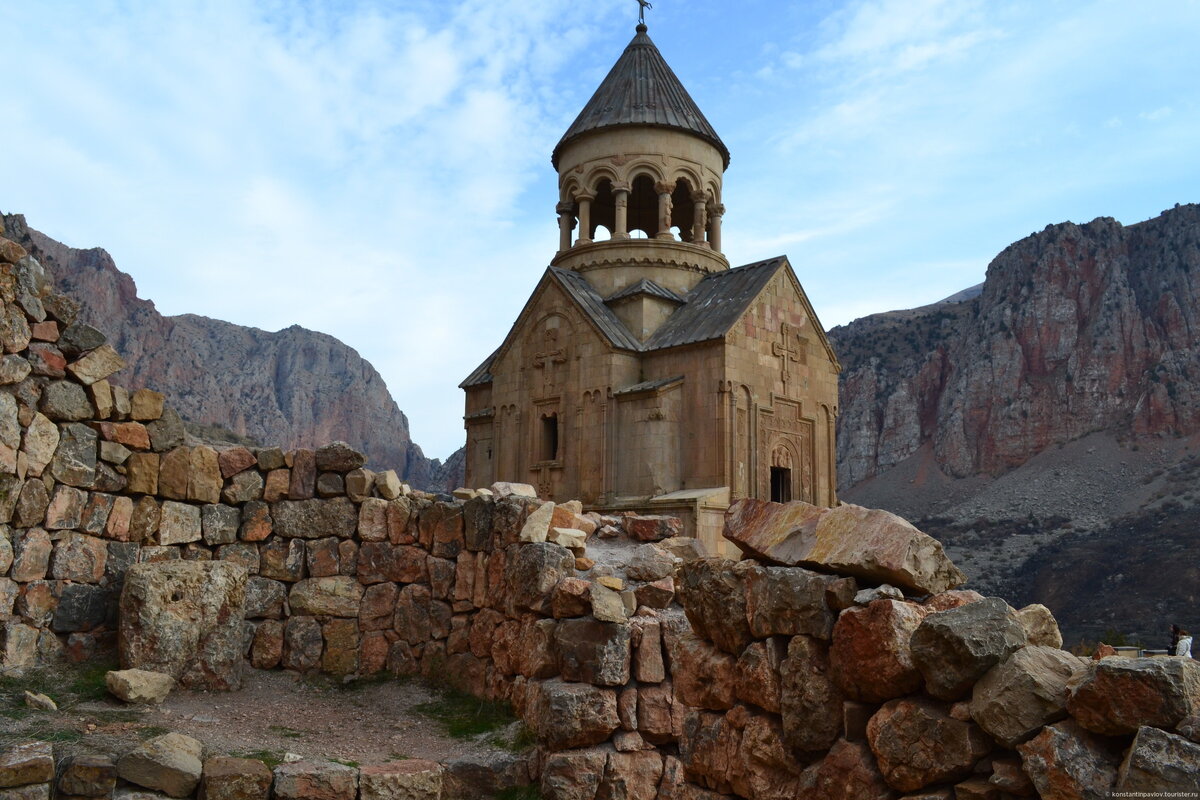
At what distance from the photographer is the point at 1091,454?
181ft

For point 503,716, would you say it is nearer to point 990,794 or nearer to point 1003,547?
point 990,794

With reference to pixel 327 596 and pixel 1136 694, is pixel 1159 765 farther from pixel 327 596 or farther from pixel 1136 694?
pixel 327 596

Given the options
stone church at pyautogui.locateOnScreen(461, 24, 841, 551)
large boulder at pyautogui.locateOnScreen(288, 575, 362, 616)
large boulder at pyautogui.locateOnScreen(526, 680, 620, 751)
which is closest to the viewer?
large boulder at pyautogui.locateOnScreen(526, 680, 620, 751)

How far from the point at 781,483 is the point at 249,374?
5180 cm

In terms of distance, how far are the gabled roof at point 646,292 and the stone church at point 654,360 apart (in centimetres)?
4

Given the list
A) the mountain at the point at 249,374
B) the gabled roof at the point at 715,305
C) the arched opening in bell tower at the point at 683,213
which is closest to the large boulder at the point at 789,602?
the gabled roof at the point at 715,305

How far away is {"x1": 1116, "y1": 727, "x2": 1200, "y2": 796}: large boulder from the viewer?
2205 mm

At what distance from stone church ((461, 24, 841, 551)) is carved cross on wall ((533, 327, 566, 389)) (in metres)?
0.03

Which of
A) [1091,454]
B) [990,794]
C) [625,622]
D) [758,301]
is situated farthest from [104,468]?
[1091,454]

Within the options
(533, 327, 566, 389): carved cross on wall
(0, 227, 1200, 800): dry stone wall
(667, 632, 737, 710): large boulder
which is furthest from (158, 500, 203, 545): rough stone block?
(533, 327, 566, 389): carved cross on wall

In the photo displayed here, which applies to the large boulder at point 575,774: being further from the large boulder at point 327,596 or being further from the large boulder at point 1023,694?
the large boulder at point 1023,694

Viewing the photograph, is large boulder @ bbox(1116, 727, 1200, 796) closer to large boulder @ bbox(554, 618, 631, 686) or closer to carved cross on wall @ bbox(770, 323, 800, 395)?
large boulder @ bbox(554, 618, 631, 686)

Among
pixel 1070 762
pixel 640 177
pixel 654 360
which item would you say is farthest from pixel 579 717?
pixel 640 177

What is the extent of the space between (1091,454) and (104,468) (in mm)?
57938
